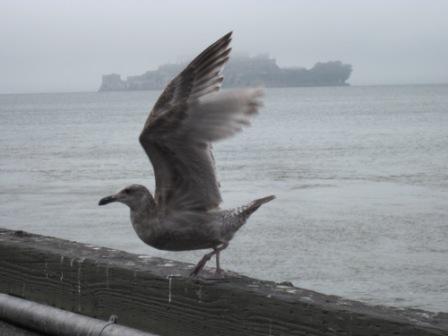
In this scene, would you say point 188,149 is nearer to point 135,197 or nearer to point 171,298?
point 135,197

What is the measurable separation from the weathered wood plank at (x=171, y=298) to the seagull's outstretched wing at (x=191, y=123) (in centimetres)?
44

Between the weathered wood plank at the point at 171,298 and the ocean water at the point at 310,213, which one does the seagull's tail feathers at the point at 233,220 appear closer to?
the weathered wood plank at the point at 171,298

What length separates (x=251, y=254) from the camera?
47.8 ft

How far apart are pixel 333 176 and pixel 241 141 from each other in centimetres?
2658

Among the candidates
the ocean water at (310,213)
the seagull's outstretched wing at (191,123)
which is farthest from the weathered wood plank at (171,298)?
the ocean water at (310,213)

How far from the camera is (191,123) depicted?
318 centimetres

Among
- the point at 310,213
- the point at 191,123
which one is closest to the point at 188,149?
the point at 191,123

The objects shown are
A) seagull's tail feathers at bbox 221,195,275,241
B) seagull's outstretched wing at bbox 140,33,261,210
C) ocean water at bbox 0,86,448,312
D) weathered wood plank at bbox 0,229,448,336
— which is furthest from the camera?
ocean water at bbox 0,86,448,312

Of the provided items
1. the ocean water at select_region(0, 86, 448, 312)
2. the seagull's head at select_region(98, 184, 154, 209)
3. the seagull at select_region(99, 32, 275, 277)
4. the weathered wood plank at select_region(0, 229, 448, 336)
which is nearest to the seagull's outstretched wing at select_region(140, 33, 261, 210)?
the seagull at select_region(99, 32, 275, 277)

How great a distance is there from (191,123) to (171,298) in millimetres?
812

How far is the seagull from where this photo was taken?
3.17 metres

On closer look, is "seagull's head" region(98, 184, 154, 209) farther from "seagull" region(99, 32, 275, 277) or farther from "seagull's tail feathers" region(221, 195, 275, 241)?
"seagull's tail feathers" region(221, 195, 275, 241)

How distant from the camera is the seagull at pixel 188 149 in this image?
3168 millimetres

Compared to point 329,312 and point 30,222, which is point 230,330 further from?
point 30,222
